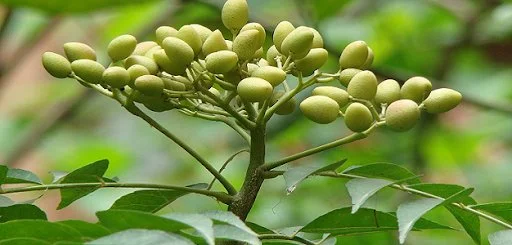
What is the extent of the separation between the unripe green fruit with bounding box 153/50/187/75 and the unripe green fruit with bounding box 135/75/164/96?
0.02 metres

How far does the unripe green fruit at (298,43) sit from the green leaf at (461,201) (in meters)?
0.16

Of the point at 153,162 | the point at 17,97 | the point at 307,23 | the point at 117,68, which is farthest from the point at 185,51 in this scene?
the point at 17,97

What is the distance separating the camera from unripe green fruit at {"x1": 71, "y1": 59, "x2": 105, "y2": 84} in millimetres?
978

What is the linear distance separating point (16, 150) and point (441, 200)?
1732 mm

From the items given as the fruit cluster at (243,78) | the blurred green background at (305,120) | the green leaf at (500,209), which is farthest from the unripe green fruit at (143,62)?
the blurred green background at (305,120)

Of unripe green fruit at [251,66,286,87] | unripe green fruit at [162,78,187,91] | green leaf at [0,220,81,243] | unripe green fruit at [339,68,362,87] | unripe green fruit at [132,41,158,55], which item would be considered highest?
unripe green fruit at [132,41,158,55]

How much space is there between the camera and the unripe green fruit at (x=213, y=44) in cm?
97

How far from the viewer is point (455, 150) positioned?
3.06m

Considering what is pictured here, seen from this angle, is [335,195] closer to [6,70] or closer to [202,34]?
[6,70]

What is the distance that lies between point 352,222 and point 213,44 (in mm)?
204

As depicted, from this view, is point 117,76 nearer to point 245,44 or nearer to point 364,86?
point 245,44

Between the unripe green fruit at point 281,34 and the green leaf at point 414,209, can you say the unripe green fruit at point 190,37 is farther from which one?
the green leaf at point 414,209

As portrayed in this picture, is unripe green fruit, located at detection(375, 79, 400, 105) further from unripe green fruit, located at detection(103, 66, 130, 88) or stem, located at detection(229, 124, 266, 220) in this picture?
unripe green fruit, located at detection(103, 66, 130, 88)

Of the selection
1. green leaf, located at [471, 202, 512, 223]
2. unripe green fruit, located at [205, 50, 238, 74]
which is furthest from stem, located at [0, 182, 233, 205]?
green leaf, located at [471, 202, 512, 223]
